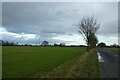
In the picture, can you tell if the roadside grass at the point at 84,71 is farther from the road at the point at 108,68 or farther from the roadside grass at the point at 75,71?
the road at the point at 108,68

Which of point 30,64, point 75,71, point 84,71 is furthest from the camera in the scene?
point 30,64

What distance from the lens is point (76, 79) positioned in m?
11.3

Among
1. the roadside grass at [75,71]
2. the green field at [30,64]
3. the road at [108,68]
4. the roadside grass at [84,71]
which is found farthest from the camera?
the green field at [30,64]

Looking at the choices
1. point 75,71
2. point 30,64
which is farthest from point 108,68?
point 30,64

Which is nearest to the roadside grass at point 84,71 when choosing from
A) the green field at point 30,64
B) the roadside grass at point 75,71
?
the roadside grass at point 75,71

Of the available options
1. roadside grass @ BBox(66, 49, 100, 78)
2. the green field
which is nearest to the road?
roadside grass @ BBox(66, 49, 100, 78)

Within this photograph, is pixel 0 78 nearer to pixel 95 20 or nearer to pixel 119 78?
pixel 119 78

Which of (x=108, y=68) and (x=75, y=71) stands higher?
(x=108, y=68)

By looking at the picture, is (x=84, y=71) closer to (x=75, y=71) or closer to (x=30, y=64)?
(x=75, y=71)

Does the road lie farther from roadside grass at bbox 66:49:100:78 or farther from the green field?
the green field

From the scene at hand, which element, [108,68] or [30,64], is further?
[30,64]

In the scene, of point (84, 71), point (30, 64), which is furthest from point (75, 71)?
point (30, 64)

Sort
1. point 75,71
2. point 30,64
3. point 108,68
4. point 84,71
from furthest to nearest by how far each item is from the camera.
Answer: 1. point 30,64
2. point 108,68
3. point 75,71
4. point 84,71

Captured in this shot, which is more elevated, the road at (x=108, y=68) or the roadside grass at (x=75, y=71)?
the road at (x=108, y=68)
